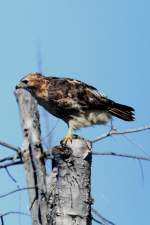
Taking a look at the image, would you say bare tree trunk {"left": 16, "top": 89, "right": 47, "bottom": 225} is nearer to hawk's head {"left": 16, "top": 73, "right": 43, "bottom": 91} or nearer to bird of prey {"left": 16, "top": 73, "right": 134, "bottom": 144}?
hawk's head {"left": 16, "top": 73, "right": 43, "bottom": 91}

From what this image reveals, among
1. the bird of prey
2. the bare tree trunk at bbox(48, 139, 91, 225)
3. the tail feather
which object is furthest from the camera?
the tail feather

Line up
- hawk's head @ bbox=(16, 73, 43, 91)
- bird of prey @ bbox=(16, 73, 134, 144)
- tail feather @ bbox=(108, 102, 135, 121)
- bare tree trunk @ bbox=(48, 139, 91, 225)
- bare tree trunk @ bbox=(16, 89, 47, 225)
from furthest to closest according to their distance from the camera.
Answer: tail feather @ bbox=(108, 102, 135, 121)
bird of prey @ bbox=(16, 73, 134, 144)
hawk's head @ bbox=(16, 73, 43, 91)
bare tree trunk @ bbox=(48, 139, 91, 225)
bare tree trunk @ bbox=(16, 89, 47, 225)

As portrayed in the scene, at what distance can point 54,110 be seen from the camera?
6.59 m

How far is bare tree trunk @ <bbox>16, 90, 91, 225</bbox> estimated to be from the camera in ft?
11.5

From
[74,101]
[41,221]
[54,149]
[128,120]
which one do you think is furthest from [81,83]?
[41,221]

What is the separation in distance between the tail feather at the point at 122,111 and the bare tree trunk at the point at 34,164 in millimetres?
3278

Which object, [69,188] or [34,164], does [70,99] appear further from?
[34,164]

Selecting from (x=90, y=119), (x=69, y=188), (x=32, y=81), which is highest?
(x=32, y=81)

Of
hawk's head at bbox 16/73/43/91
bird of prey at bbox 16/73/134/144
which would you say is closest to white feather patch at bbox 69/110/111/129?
bird of prey at bbox 16/73/134/144

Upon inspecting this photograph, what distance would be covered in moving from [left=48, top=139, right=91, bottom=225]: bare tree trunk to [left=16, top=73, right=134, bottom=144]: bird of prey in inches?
102

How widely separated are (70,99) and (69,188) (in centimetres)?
293

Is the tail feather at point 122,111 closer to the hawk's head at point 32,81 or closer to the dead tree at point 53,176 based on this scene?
the hawk's head at point 32,81

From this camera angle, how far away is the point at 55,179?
12.1ft

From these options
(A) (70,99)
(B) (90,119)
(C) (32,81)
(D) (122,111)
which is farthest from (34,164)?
(D) (122,111)
